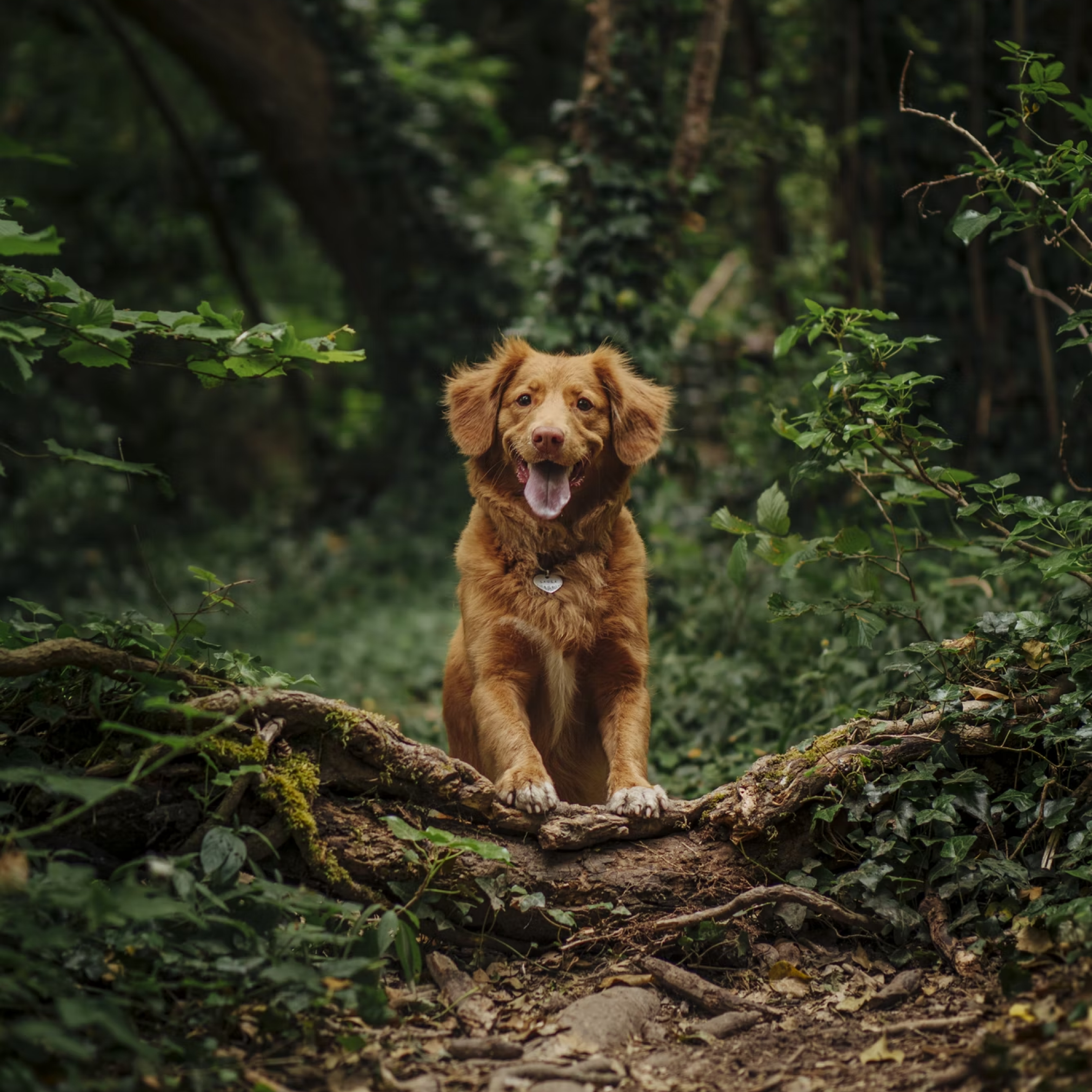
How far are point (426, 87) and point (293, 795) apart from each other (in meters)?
8.62

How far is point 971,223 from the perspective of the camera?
10.8 feet

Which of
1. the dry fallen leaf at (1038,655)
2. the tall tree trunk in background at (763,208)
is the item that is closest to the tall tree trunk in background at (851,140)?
the tall tree trunk in background at (763,208)

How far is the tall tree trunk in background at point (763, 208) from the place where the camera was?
891 cm

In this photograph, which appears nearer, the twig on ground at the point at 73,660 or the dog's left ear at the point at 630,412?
the twig on ground at the point at 73,660

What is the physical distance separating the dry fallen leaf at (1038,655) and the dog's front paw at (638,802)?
120 centimetres

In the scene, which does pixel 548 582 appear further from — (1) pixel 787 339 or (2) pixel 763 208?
(2) pixel 763 208

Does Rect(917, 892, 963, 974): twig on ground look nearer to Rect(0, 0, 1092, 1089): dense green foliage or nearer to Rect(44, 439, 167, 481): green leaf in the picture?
Rect(0, 0, 1092, 1089): dense green foliage

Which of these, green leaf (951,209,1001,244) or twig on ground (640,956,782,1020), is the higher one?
green leaf (951,209,1001,244)

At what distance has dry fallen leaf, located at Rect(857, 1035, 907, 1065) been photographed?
261cm

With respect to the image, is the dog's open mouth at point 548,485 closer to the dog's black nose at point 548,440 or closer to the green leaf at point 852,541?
the dog's black nose at point 548,440

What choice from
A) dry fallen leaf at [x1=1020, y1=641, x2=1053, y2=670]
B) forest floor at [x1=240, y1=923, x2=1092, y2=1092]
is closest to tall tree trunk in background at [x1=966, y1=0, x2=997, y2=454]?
dry fallen leaf at [x1=1020, y1=641, x2=1053, y2=670]

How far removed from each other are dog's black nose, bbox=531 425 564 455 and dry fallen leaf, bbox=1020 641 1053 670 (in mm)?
1640

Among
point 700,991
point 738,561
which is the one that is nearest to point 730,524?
point 738,561

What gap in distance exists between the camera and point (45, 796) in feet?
9.38
